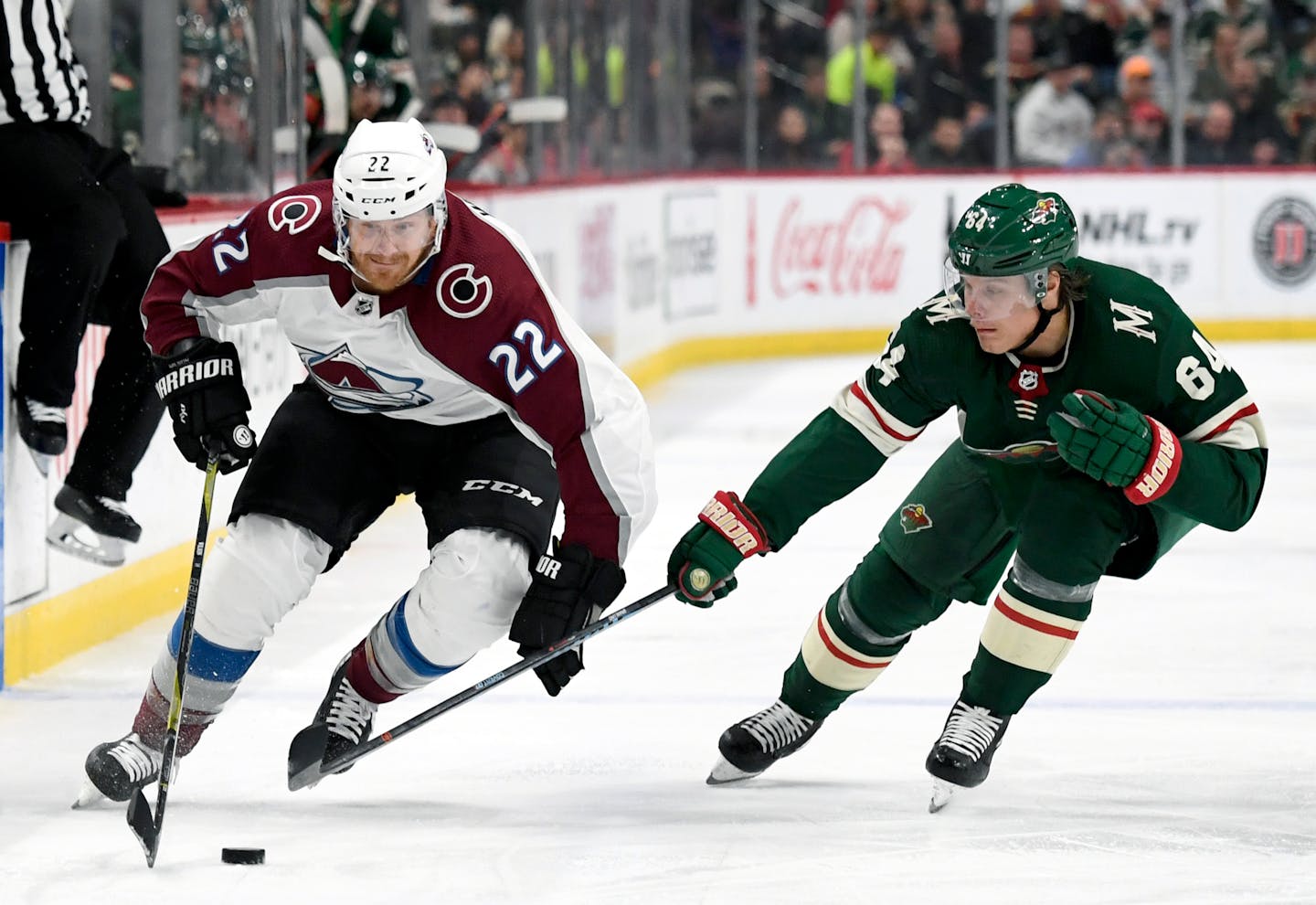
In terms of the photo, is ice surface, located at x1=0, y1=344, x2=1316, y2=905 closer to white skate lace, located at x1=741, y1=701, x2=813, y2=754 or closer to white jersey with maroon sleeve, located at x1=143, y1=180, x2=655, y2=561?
white skate lace, located at x1=741, y1=701, x2=813, y2=754

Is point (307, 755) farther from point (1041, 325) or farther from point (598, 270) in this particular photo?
point (598, 270)

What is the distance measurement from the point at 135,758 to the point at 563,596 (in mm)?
748

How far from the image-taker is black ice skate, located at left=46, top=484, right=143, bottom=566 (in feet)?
14.9

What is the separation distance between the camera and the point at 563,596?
128 inches

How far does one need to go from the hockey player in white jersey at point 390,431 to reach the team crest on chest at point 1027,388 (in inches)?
23.1

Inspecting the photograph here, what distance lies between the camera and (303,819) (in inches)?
135

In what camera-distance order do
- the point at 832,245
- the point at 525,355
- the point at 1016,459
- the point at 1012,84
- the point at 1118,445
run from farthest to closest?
the point at 1012,84
the point at 832,245
the point at 1016,459
the point at 525,355
the point at 1118,445

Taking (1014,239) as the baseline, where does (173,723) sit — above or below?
below

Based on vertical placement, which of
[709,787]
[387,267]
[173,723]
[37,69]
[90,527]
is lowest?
[709,787]

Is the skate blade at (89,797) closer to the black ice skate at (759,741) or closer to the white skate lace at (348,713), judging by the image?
the white skate lace at (348,713)

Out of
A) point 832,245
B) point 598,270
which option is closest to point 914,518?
point 598,270

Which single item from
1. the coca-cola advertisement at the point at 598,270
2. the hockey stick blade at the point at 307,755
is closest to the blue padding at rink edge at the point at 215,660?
the hockey stick blade at the point at 307,755

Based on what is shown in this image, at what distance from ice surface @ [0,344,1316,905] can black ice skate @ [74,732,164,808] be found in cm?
7

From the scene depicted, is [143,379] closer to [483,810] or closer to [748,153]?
[483,810]
